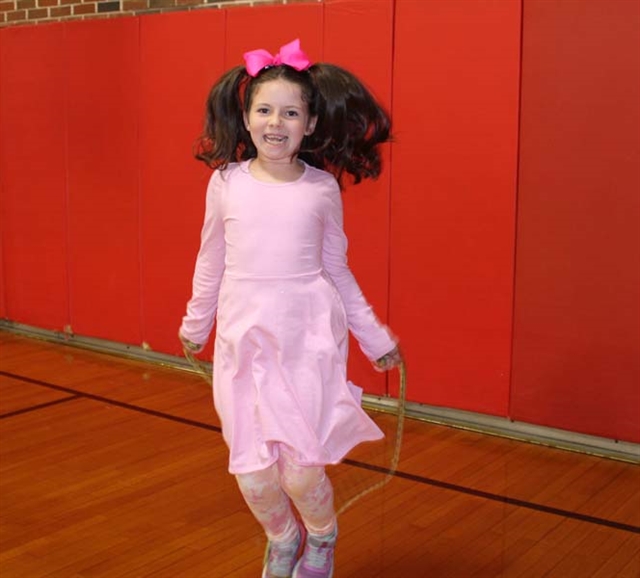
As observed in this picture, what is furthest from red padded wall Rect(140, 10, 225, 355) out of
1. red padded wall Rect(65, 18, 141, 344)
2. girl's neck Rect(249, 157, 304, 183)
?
girl's neck Rect(249, 157, 304, 183)

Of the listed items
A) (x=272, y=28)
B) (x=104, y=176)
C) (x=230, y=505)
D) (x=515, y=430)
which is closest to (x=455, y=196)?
(x=515, y=430)

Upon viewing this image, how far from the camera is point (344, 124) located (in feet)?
7.30

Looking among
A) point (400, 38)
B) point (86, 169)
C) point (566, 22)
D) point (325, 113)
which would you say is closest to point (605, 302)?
point (566, 22)

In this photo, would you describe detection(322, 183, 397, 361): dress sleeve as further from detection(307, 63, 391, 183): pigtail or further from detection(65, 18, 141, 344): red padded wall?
detection(65, 18, 141, 344): red padded wall

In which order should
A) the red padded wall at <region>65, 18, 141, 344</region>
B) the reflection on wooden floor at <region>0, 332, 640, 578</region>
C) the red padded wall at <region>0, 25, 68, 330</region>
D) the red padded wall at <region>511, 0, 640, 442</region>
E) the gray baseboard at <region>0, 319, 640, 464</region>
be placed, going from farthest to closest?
the red padded wall at <region>0, 25, 68, 330</region> < the red padded wall at <region>65, 18, 141, 344</region> < the gray baseboard at <region>0, 319, 640, 464</region> < the red padded wall at <region>511, 0, 640, 442</region> < the reflection on wooden floor at <region>0, 332, 640, 578</region>

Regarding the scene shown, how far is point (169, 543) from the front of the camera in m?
2.68

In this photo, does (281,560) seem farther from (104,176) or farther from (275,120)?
(104,176)

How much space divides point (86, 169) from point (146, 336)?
95cm

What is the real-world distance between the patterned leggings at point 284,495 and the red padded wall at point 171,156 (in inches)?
98.9

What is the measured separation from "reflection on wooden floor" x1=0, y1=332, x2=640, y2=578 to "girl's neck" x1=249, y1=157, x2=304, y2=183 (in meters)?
1.04

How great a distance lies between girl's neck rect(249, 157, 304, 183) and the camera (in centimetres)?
221

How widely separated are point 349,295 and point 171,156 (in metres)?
2.55

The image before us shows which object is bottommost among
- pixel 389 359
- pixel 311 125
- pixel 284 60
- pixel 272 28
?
pixel 389 359

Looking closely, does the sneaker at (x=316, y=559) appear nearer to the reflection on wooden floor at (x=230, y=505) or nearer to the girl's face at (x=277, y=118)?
the reflection on wooden floor at (x=230, y=505)
